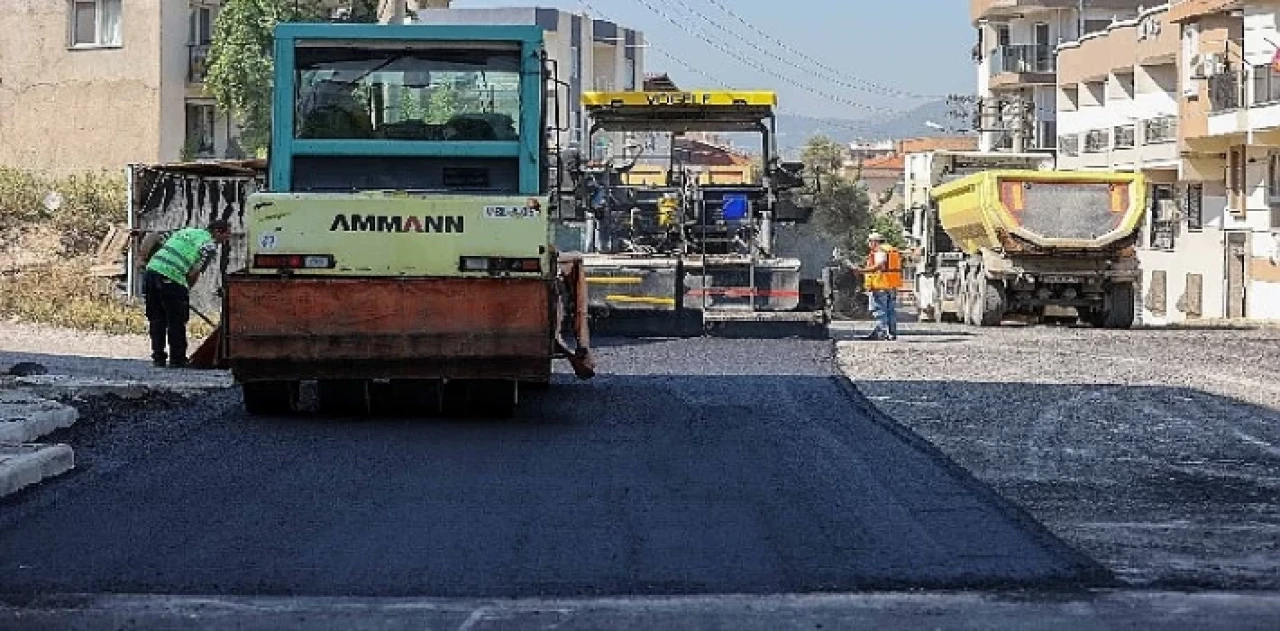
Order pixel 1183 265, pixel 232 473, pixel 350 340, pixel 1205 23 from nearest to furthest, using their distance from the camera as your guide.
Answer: pixel 232 473 → pixel 350 340 → pixel 1205 23 → pixel 1183 265

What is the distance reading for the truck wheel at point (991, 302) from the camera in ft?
96.1

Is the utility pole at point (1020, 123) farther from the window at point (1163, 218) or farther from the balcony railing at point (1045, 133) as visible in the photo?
the window at point (1163, 218)

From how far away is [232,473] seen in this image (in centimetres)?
1029

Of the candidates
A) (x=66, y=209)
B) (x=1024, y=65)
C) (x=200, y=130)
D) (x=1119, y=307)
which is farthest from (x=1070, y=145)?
(x=66, y=209)

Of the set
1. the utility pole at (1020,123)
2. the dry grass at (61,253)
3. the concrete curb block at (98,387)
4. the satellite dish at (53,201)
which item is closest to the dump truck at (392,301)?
the concrete curb block at (98,387)

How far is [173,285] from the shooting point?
17.2 metres

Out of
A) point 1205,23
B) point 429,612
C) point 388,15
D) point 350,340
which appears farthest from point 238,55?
point 429,612

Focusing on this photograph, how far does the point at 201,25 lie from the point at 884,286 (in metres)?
24.0

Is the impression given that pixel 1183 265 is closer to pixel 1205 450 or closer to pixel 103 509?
pixel 1205 450

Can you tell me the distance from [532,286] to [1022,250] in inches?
666

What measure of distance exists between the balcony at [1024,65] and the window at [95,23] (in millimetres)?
34099

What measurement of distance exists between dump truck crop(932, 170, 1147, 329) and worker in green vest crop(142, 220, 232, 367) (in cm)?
1411

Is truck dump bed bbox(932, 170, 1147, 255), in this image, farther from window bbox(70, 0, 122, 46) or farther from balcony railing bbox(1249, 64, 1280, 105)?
window bbox(70, 0, 122, 46)

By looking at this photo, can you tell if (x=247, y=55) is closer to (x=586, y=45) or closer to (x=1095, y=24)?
(x=1095, y=24)
